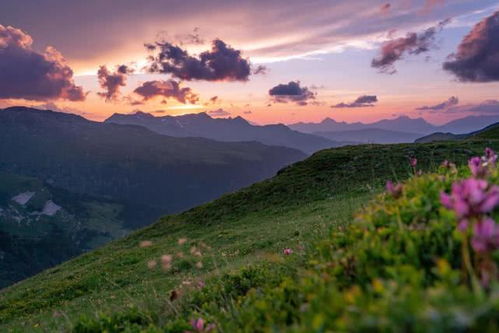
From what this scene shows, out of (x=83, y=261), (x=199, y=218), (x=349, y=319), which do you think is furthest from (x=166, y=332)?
(x=199, y=218)

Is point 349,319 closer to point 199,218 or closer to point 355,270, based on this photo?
point 355,270

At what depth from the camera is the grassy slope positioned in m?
21.0

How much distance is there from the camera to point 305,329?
2.49 meters

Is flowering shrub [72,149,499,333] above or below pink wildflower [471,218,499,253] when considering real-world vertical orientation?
below

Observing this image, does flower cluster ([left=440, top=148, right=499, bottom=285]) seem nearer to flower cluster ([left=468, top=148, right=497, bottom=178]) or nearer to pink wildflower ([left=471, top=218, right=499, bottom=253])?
pink wildflower ([left=471, top=218, right=499, bottom=253])

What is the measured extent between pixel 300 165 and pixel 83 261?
31.0m

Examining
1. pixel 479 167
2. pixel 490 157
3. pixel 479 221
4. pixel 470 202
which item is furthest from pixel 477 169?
pixel 470 202

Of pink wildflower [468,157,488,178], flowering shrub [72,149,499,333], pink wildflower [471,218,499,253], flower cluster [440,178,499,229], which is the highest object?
pink wildflower [468,157,488,178]

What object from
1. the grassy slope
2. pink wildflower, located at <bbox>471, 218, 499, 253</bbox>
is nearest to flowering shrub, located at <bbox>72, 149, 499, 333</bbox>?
pink wildflower, located at <bbox>471, 218, 499, 253</bbox>

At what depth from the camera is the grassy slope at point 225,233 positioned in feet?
69.1

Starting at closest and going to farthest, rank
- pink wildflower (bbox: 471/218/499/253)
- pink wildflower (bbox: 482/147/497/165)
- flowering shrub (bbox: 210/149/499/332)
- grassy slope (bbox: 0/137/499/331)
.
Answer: flowering shrub (bbox: 210/149/499/332), pink wildflower (bbox: 471/218/499/253), pink wildflower (bbox: 482/147/497/165), grassy slope (bbox: 0/137/499/331)

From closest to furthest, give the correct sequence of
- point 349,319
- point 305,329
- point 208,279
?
point 349,319
point 305,329
point 208,279

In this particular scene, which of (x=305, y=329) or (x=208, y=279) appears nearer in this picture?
(x=305, y=329)

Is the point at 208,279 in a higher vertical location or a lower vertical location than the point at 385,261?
lower
